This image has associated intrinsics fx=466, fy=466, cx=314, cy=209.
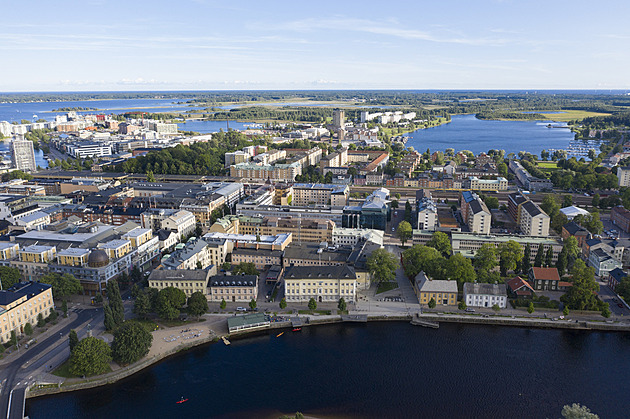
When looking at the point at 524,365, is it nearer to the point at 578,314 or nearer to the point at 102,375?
the point at 578,314

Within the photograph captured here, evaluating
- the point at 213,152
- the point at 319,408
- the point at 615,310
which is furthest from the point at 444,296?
the point at 213,152

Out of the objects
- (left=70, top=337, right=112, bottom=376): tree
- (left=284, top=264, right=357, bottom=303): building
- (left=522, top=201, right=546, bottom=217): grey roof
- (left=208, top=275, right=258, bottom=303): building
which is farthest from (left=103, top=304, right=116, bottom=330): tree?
(left=522, top=201, right=546, bottom=217): grey roof

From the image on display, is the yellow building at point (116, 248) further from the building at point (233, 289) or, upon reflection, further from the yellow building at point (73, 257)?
the building at point (233, 289)

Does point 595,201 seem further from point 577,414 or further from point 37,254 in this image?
point 37,254

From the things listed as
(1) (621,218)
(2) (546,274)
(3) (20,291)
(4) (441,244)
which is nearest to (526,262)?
(2) (546,274)

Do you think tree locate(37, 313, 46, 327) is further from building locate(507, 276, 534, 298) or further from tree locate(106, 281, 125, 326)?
building locate(507, 276, 534, 298)

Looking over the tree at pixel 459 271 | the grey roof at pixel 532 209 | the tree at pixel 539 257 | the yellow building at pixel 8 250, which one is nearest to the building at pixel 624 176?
the grey roof at pixel 532 209
